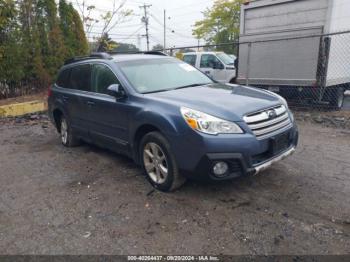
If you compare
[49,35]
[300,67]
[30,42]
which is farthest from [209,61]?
[30,42]

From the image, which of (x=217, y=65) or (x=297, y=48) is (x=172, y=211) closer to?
(x=297, y=48)

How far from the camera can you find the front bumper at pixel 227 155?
10.7 feet

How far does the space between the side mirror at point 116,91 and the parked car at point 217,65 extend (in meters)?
7.04

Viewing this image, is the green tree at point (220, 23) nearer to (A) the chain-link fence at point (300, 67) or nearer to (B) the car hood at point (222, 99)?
(A) the chain-link fence at point (300, 67)

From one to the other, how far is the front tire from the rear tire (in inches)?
90.4

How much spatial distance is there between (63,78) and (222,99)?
3474 millimetres

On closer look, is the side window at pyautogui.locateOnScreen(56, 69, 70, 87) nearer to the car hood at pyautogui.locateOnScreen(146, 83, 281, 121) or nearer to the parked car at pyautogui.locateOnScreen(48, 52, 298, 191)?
the parked car at pyautogui.locateOnScreen(48, 52, 298, 191)

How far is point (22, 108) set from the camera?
9.56m

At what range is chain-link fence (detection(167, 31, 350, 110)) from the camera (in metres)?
7.82

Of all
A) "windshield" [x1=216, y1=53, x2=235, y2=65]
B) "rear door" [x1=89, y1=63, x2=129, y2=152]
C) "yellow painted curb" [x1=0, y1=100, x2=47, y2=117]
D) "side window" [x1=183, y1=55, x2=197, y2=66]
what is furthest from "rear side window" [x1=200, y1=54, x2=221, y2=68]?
"rear door" [x1=89, y1=63, x2=129, y2=152]

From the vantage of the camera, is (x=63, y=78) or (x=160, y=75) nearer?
(x=160, y=75)

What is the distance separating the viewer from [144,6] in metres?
51.2

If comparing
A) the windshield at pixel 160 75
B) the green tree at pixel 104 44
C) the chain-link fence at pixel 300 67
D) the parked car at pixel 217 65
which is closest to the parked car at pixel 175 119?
the windshield at pixel 160 75

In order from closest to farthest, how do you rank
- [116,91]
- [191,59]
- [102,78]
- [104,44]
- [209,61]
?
[116,91]
[102,78]
[209,61]
[191,59]
[104,44]
